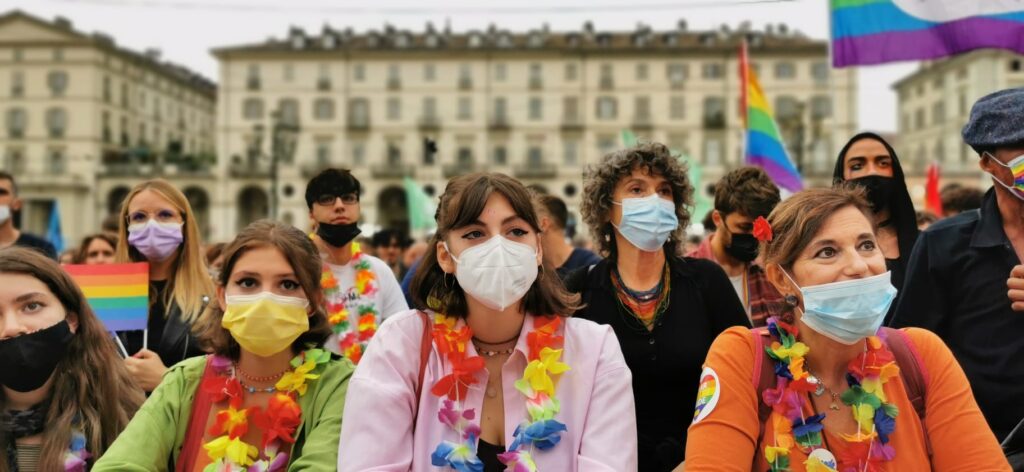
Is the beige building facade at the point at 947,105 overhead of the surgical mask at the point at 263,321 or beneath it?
overhead

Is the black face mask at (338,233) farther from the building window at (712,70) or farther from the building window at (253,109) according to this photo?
the building window at (253,109)

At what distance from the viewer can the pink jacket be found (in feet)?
9.91

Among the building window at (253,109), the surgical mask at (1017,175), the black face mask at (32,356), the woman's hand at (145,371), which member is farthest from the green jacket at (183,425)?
the building window at (253,109)

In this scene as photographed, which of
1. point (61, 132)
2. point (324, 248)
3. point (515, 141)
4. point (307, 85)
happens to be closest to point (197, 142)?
point (61, 132)

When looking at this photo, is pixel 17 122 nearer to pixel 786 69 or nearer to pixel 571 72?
pixel 571 72

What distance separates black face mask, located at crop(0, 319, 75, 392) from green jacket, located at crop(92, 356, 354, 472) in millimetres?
439

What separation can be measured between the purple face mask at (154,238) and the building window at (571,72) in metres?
67.7

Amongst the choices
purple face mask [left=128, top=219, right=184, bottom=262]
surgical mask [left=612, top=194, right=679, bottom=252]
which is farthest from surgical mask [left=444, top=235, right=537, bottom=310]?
purple face mask [left=128, top=219, right=184, bottom=262]

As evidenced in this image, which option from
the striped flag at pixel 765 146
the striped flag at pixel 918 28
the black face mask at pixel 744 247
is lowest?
the black face mask at pixel 744 247

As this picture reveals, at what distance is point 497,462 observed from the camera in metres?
3.10

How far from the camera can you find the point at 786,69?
7106 cm

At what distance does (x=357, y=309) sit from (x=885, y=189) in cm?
321

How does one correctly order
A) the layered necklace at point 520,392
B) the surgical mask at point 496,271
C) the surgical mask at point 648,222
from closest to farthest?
the layered necklace at point 520,392 < the surgical mask at point 496,271 < the surgical mask at point 648,222

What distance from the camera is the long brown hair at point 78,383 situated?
Result: 355 centimetres
